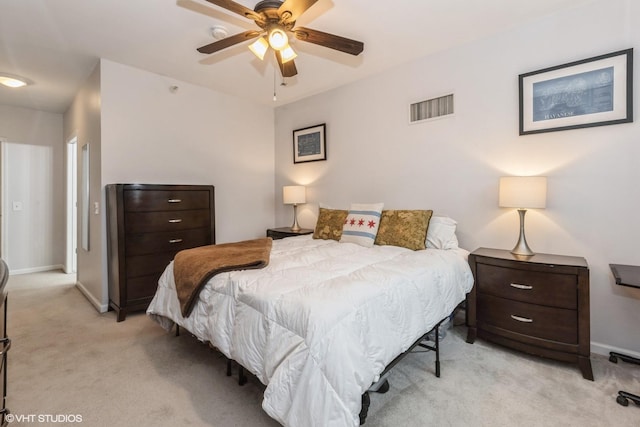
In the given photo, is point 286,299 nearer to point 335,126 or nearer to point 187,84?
point 335,126

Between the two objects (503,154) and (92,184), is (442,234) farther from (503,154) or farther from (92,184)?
(92,184)

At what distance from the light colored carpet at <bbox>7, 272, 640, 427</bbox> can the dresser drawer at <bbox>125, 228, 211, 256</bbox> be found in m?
0.78

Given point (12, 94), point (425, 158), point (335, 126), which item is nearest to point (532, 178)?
point (425, 158)

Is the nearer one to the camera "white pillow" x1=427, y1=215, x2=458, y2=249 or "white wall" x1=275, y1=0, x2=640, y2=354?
"white wall" x1=275, y1=0, x2=640, y2=354

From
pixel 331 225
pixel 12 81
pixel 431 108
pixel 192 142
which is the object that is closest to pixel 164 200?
pixel 192 142

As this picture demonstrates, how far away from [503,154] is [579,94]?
62cm

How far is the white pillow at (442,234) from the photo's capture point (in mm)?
2580

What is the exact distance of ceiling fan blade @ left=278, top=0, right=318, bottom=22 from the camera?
1682mm

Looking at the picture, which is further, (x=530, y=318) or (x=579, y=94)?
(x=579, y=94)

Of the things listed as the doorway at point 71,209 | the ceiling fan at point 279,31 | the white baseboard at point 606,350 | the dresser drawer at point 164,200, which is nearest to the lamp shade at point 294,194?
the dresser drawer at point 164,200

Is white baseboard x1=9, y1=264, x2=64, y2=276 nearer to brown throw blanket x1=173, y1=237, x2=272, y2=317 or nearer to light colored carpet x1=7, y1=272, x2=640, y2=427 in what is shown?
light colored carpet x1=7, y1=272, x2=640, y2=427

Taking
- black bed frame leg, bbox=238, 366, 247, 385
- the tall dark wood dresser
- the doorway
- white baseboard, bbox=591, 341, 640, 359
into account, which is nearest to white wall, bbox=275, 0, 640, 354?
white baseboard, bbox=591, 341, 640, 359

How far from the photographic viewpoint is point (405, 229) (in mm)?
2705

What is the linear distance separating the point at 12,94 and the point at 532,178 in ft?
20.1
